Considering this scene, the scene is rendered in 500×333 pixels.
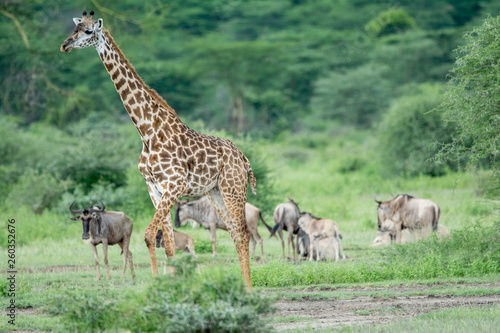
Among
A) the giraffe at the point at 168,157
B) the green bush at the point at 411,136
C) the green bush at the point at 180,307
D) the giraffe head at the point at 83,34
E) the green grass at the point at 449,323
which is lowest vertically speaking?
the green grass at the point at 449,323

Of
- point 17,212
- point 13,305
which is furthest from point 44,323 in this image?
point 17,212

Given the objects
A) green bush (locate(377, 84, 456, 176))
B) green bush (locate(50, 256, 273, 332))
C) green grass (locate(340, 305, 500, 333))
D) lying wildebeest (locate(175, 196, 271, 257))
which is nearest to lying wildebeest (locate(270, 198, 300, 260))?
lying wildebeest (locate(175, 196, 271, 257))

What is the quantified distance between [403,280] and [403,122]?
1810 centimetres

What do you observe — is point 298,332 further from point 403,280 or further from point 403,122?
point 403,122

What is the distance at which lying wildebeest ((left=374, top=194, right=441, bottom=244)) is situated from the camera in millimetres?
13781

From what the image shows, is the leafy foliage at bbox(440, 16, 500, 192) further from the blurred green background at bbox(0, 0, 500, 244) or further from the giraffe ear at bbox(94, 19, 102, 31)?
the blurred green background at bbox(0, 0, 500, 244)

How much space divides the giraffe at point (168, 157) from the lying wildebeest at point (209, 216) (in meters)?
4.67

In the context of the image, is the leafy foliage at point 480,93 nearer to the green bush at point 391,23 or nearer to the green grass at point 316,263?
the green grass at point 316,263

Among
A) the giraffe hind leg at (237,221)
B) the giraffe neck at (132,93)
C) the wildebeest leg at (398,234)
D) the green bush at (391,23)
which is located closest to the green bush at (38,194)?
the wildebeest leg at (398,234)

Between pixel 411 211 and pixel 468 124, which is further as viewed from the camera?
pixel 411 211

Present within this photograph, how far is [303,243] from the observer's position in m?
14.2

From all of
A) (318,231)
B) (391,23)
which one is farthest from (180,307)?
(391,23)

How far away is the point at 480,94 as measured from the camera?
447 inches

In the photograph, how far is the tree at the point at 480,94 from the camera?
1100 centimetres
